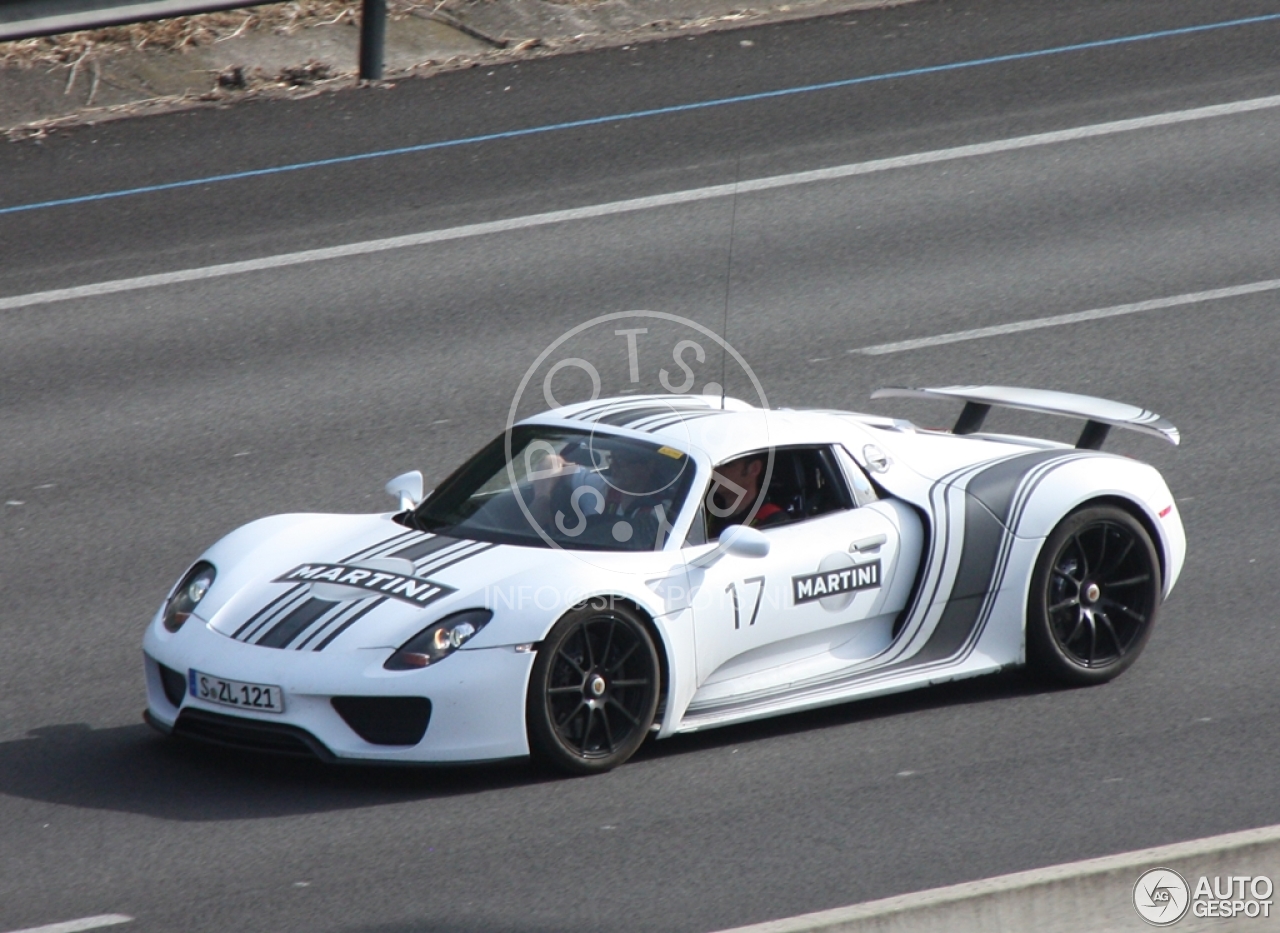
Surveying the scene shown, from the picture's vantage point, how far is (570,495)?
25.4 feet

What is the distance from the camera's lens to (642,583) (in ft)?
23.9

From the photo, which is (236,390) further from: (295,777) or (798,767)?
(798,767)

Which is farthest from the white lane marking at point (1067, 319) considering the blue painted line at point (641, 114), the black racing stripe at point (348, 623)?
the black racing stripe at point (348, 623)

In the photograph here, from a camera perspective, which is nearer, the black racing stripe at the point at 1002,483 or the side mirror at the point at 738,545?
the side mirror at the point at 738,545

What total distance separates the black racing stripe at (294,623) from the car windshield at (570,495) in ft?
2.45

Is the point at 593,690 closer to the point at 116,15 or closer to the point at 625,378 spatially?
the point at 625,378

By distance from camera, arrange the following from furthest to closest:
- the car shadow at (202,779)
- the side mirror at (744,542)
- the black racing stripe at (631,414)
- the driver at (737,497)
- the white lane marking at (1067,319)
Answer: the white lane marking at (1067,319)
the black racing stripe at (631,414)
the driver at (737,497)
the side mirror at (744,542)
the car shadow at (202,779)

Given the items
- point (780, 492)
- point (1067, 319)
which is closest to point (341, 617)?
point (780, 492)

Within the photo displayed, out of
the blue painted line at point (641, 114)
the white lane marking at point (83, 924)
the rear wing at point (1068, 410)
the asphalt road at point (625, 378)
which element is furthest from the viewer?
the blue painted line at point (641, 114)

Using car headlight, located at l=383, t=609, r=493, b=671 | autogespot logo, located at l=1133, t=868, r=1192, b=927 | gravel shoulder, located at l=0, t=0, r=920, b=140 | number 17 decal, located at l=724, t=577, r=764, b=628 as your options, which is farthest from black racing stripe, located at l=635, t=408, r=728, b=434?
gravel shoulder, located at l=0, t=0, r=920, b=140

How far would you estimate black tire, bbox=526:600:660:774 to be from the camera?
23.1ft

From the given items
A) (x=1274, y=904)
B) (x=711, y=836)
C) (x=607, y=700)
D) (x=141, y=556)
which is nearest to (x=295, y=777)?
(x=607, y=700)

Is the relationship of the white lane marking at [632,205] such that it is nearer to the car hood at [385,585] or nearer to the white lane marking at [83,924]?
the car hood at [385,585]

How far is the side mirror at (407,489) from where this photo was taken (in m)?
8.30
